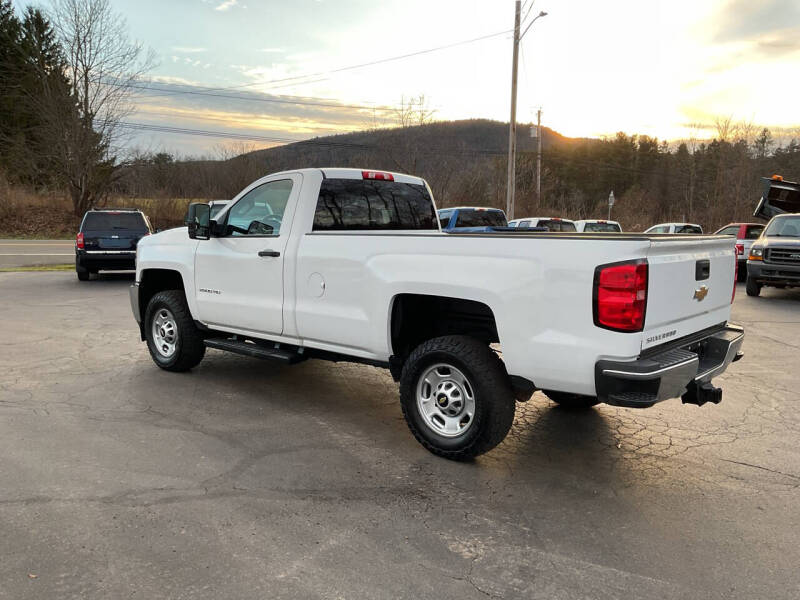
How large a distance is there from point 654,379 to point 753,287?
12687 millimetres

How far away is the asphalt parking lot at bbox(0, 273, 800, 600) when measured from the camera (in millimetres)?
2891

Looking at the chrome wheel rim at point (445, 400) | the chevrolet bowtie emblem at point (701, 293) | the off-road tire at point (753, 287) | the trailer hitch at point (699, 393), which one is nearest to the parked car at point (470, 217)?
the off-road tire at point (753, 287)

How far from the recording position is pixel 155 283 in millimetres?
7141

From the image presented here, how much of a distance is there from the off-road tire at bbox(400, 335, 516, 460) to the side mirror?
8.79ft

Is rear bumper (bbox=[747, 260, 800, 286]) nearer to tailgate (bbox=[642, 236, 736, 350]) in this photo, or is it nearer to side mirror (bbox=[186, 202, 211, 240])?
tailgate (bbox=[642, 236, 736, 350])

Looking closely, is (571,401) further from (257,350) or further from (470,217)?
(470,217)

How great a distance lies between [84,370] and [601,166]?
89910mm

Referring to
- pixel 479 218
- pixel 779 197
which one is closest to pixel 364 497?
pixel 479 218

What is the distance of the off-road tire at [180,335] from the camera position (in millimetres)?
6414

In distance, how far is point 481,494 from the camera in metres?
3.82

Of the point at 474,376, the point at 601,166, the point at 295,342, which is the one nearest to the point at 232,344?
the point at 295,342

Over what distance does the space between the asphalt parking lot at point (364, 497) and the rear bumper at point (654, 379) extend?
25.6 inches

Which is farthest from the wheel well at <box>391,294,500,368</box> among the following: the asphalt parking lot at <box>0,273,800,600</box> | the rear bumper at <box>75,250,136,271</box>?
the rear bumper at <box>75,250,136,271</box>

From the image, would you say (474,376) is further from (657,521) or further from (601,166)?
(601,166)
